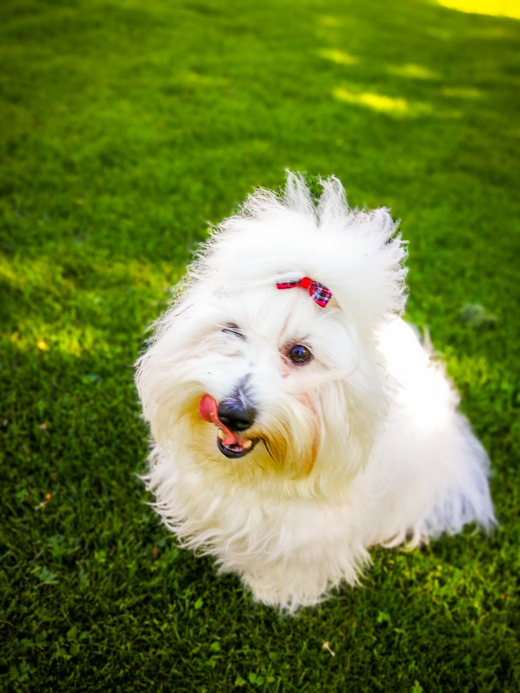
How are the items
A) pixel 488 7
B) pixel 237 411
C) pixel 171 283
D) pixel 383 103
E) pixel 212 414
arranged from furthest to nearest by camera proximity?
1. pixel 488 7
2. pixel 383 103
3. pixel 171 283
4. pixel 212 414
5. pixel 237 411

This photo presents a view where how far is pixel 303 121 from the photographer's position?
6.29 metres

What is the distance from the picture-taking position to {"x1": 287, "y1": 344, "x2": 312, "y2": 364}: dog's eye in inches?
63.0

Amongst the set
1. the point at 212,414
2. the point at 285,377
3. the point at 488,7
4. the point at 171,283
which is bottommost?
the point at 171,283

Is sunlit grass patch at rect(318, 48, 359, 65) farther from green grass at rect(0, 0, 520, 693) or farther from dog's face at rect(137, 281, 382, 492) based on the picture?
dog's face at rect(137, 281, 382, 492)

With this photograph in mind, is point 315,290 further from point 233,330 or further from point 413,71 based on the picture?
point 413,71

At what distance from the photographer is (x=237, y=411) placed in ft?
4.74

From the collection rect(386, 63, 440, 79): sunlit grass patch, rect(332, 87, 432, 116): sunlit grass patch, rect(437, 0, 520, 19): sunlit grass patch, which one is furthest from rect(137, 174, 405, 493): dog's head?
rect(437, 0, 520, 19): sunlit grass patch

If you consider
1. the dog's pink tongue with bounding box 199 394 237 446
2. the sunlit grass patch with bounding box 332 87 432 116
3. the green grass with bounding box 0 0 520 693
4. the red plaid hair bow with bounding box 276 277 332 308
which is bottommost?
the green grass with bounding box 0 0 520 693

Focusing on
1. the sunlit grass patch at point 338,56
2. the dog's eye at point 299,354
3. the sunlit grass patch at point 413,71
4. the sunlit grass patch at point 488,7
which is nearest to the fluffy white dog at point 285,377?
the dog's eye at point 299,354

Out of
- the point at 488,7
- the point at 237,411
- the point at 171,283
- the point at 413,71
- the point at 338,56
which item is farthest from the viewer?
the point at 488,7

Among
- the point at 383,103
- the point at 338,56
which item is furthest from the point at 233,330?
the point at 338,56

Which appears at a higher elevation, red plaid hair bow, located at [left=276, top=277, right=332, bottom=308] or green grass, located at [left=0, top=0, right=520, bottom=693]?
red plaid hair bow, located at [left=276, top=277, right=332, bottom=308]

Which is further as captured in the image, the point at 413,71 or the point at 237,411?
the point at 413,71

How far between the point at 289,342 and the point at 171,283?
2.41 m
